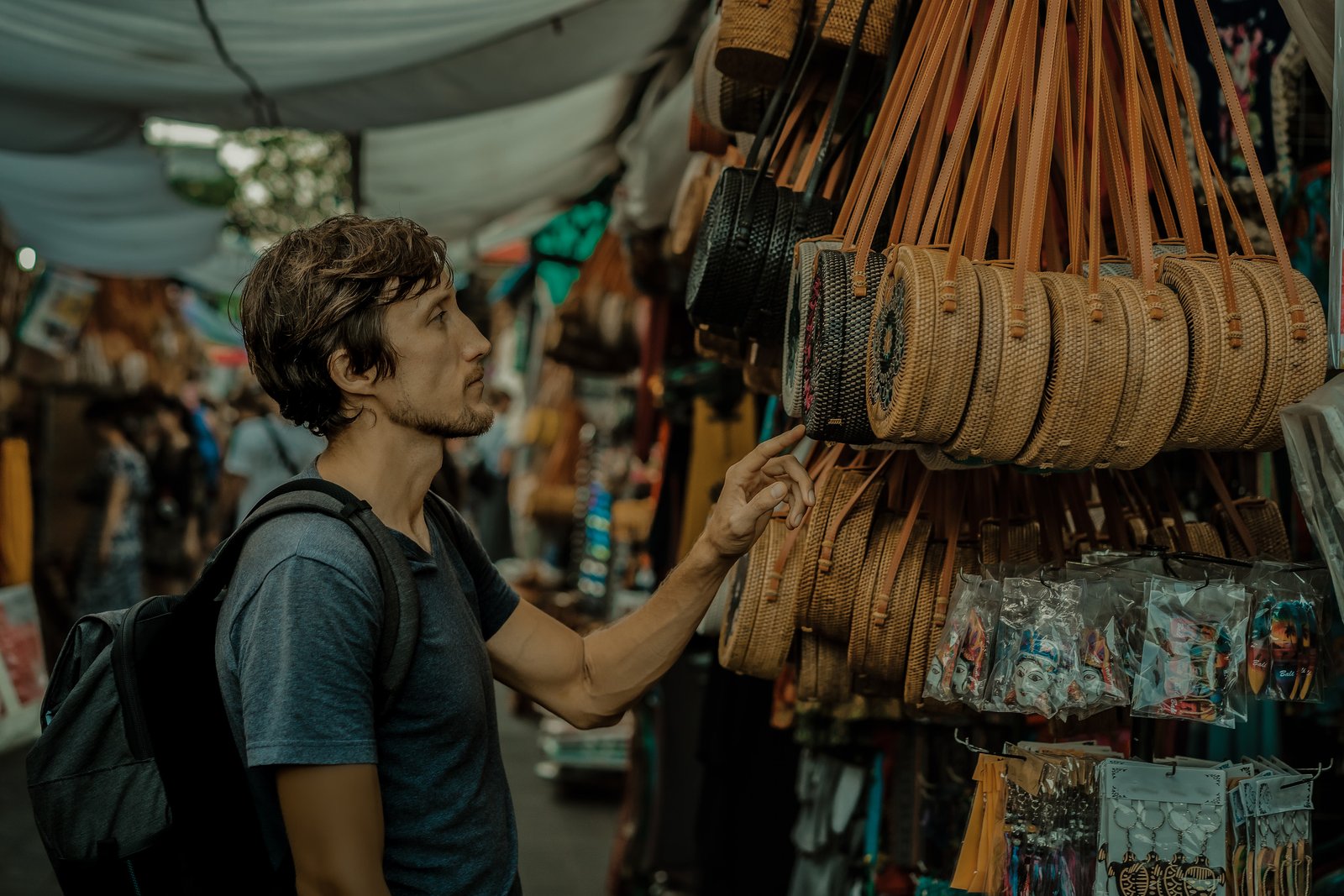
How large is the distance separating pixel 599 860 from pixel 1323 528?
4759 mm

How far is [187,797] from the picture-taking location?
164cm

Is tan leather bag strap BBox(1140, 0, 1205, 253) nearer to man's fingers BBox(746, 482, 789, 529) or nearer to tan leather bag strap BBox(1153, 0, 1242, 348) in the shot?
tan leather bag strap BBox(1153, 0, 1242, 348)

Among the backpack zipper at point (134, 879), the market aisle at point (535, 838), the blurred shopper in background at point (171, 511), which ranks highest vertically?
the backpack zipper at point (134, 879)

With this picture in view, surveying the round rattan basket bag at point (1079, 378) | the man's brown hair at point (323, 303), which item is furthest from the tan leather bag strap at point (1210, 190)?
the man's brown hair at point (323, 303)

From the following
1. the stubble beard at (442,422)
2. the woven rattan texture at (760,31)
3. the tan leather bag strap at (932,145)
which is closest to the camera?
the tan leather bag strap at (932,145)

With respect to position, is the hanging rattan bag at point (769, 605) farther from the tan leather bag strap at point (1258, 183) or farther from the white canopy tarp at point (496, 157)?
the white canopy tarp at point (496, 157)

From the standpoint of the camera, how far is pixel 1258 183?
5.19 ft

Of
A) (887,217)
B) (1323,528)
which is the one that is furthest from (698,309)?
(1323,528)

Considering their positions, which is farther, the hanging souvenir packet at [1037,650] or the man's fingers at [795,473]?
the man's fingers at [795,473]

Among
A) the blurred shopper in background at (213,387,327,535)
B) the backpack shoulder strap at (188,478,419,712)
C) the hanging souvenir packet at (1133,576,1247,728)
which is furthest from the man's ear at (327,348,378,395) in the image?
the blurred shopper in background at (213,387,327,535)

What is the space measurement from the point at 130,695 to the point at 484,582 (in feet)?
2.09

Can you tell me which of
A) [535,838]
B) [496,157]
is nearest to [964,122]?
[496,157]

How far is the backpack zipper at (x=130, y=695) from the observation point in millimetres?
1634

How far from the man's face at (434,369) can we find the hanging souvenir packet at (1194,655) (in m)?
0.98
